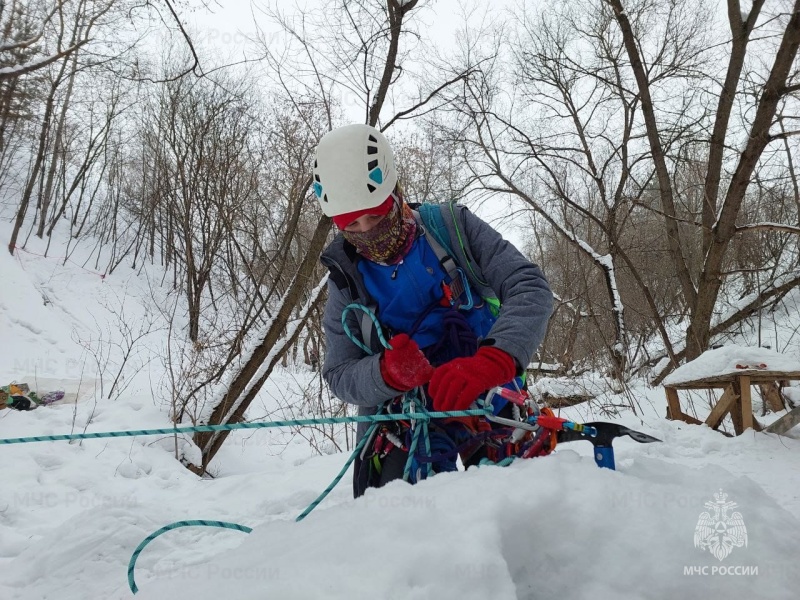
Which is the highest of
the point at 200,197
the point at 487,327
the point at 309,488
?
the point at 200,197

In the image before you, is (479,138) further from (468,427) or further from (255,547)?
(255,547)

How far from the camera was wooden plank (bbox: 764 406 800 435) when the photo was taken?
11.2 ft

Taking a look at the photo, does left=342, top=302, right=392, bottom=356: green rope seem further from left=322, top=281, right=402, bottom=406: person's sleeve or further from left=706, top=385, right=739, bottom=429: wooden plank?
left=706, top=385, right=739, bottom=429: wooden plank

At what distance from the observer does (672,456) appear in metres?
3.59

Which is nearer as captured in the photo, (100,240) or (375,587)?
(375,587)

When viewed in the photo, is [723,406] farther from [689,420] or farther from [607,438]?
[607,438]

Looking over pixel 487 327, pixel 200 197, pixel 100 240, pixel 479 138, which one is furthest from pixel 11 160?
pixel 487 327

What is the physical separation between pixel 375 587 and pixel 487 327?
130 cm

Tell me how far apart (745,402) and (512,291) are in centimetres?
310

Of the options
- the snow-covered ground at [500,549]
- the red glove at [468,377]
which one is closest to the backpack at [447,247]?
the red glove at [468,377]

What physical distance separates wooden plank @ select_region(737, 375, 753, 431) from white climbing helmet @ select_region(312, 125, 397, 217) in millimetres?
3412

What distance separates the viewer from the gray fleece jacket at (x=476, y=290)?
1697 millimetres

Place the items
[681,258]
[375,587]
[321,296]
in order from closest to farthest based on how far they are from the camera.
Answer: [375,587], [321,296], [681,258]

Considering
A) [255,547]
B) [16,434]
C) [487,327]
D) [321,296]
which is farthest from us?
[321,296]
